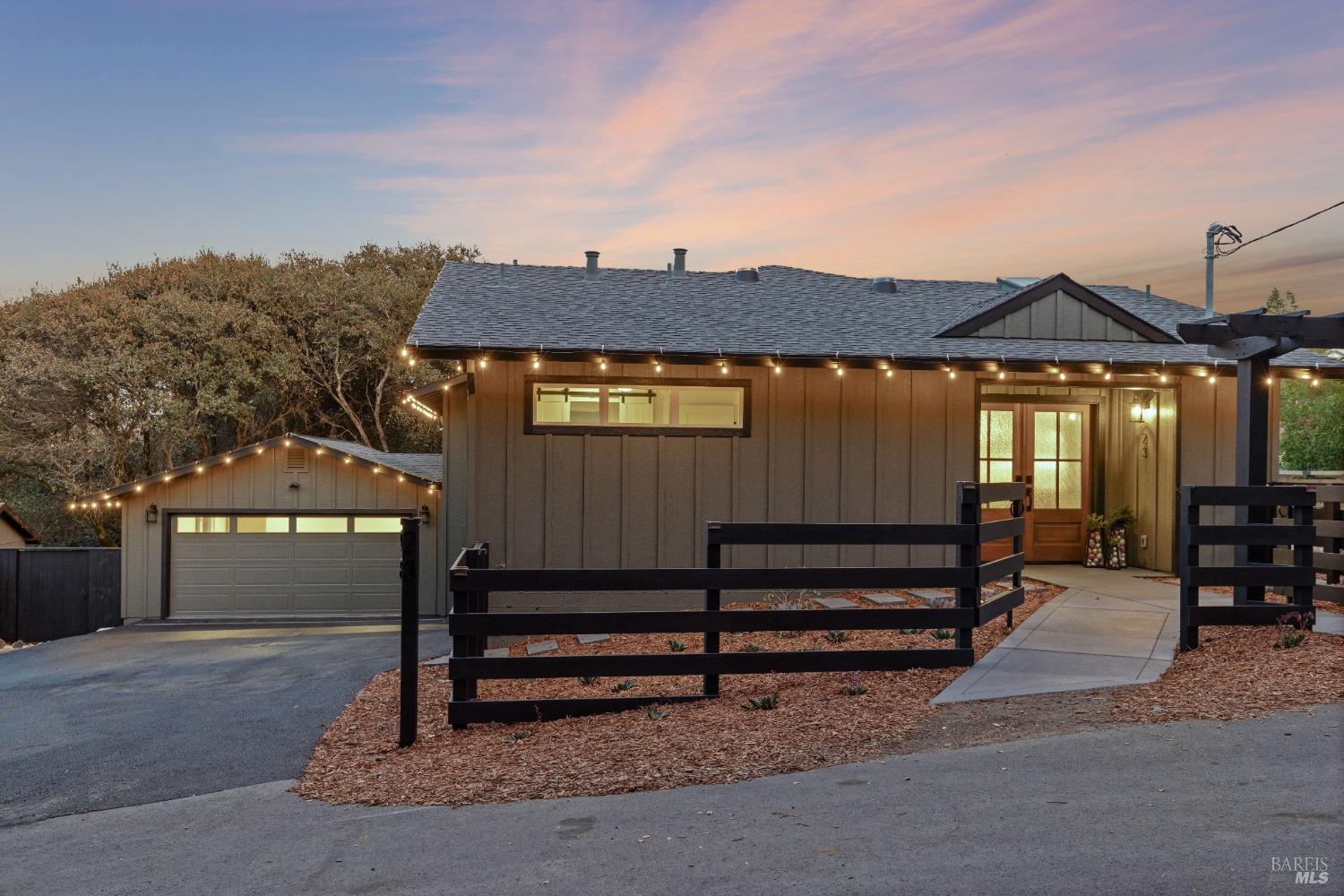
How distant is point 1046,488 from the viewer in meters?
11.3

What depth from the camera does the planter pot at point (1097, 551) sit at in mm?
11000

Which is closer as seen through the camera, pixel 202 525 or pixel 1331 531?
pixel 1331 531

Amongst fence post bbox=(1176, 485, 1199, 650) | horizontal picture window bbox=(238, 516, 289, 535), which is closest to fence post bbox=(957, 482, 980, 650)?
fence post bbox=(1176, 485, 1199, 650)

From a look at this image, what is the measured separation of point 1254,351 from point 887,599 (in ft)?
14.2

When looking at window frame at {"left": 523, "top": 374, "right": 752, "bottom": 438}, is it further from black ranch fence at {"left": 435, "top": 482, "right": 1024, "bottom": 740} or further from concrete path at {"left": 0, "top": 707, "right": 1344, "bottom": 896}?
concrete path at {"left": 0, "top": 707, "right": 1344, "bottom": 896}

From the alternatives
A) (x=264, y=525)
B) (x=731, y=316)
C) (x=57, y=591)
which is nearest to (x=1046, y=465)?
(x=731, y=316)

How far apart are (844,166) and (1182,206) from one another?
589 centimetres

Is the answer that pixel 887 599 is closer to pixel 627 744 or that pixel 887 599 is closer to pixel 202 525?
pixel 627 744

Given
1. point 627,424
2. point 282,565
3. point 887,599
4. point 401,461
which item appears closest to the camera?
point 887,599

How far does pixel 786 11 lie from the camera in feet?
35.5

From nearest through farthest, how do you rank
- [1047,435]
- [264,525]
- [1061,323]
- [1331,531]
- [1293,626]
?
[1293,626] < [1331,531] < [1061,323] < [1047,435] < [264,525]

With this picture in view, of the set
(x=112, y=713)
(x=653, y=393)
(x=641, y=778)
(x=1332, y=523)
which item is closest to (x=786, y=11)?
(x=653, y=393)

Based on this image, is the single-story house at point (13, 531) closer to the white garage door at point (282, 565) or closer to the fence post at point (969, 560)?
the white garage door at point (282, 565)

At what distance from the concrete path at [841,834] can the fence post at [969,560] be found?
1608mm
